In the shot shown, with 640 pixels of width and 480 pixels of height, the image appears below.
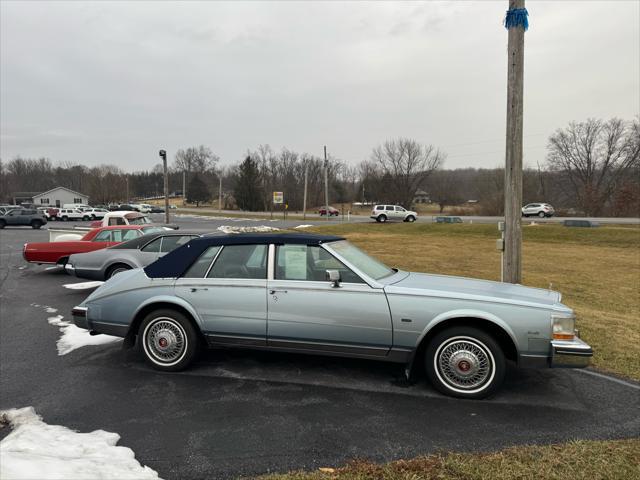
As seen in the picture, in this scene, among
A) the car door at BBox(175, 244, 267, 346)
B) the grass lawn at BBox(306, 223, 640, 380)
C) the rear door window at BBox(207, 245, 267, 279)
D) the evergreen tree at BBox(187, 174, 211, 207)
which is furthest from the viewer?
the evergreen tree at BBox(187, 174, 211, 207)

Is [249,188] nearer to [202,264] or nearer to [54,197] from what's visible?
[54,197]

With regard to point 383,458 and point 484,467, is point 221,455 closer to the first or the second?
point 383,458

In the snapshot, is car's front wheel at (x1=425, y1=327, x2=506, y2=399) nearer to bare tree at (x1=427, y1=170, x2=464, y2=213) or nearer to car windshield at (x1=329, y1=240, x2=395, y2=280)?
car windshield at (x1=329, y1=240, x2=395, y2=280)

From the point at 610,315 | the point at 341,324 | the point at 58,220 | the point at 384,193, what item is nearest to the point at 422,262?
the point at 610,315

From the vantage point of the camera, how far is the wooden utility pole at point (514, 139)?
6223mm

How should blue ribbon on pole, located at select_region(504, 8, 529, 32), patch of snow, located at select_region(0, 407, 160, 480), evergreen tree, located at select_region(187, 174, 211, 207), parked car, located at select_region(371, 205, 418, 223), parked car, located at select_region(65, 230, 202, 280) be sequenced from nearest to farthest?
1. patch of snow, located at select_region(0, 407, 160, 480)
2. blue ribbon on pole, located at select_region(504, 8, 529, 32)
3. parked car, located at select_region(65, 230, 202, 280)
4. parked car, located at select_region(371, 205, 418, 223)
5. evergreen tree, located at select_region(187, 174, 211, 207)

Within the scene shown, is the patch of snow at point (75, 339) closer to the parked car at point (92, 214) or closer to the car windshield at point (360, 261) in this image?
the car windshield at point (360, 261)

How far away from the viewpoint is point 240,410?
11.4 feet

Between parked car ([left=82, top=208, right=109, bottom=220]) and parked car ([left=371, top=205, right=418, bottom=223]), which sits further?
parked car ([left=82, top=208, right=109, bottom=220])

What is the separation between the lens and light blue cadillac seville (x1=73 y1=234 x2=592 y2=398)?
362 centimetres

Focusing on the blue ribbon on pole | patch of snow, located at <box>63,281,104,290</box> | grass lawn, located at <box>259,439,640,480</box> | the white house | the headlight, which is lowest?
grass lawn, located at <box>259,439,640,480</box>

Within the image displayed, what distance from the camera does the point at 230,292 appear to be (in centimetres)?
415

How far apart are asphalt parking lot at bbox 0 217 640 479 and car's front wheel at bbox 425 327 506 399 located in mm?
126

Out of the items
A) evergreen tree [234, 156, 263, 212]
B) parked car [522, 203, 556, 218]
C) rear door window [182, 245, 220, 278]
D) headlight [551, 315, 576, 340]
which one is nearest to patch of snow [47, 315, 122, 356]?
rear door window [182, 245, 220, 278]
